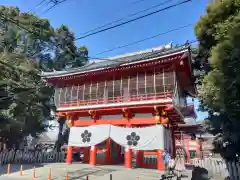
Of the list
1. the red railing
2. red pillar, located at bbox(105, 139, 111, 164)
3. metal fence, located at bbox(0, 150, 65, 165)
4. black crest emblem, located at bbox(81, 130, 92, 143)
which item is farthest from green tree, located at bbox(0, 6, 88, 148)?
red pillar, located at bbox(105, 139, 111, 164)

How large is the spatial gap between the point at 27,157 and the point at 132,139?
40.3ft

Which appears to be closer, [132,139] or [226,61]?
[226,61]

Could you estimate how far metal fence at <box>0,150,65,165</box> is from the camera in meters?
20.0

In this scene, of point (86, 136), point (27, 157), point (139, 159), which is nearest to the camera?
point (139, 159)

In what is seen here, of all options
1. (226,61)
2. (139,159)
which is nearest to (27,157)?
(139,159)

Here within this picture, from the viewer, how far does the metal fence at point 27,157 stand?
65.5 ft

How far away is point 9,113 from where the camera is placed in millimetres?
20922

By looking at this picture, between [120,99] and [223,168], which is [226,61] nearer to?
[120,99]

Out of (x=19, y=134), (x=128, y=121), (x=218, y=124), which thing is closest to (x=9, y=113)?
(x=19, y=134)

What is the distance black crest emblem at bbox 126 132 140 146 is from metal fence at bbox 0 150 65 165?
10933mm

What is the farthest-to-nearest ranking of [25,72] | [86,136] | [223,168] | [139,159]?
[25,72] → [86,136] → [139,159] → [223,168]

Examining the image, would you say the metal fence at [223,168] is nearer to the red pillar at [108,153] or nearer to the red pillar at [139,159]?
the red pillar at [139,159]

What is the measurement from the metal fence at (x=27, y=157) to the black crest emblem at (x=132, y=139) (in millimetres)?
10933

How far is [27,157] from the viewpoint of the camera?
70.5ft
